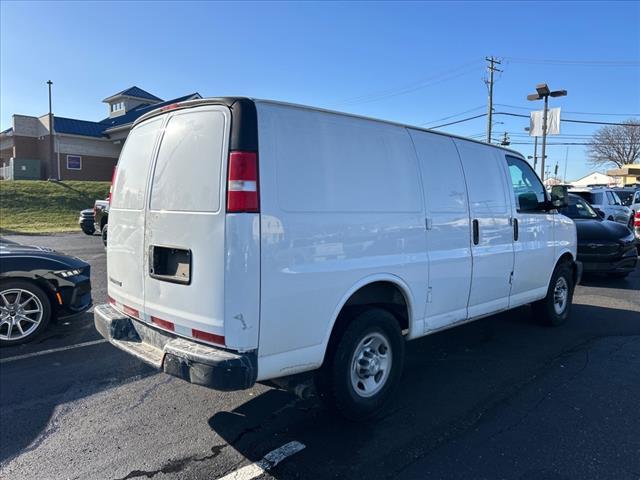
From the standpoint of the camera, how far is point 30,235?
1923 centimetres

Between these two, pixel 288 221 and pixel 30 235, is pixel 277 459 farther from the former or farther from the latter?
pixel 30 235

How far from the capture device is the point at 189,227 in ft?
10.2

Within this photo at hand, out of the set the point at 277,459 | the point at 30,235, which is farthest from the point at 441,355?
the point at 30,235

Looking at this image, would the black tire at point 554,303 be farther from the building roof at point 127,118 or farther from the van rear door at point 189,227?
the building roof at point 127,118

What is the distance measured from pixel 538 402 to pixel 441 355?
1.30 m

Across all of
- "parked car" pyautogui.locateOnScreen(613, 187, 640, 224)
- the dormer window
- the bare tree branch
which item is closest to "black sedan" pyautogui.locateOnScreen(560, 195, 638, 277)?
"parked car" pyautogui.locateOnScreen(613, 187, 640, 224)

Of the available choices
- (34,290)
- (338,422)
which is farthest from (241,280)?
(34,290)

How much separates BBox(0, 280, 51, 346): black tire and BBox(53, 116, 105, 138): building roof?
117ft

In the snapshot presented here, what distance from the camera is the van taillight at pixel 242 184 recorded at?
2885mm

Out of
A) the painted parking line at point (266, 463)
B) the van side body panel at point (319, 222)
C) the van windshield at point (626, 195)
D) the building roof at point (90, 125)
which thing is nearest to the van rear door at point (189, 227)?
the van side body panel at point (319, 222)

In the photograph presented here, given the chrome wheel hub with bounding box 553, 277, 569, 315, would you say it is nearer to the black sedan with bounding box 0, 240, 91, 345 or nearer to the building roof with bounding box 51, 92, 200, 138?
the black sedan with bounding box 0, 240, 91, 345

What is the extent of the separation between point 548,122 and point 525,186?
73.2ft

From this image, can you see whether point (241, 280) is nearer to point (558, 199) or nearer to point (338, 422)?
point (338, 422)

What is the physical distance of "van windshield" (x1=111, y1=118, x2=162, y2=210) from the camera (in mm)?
3663
